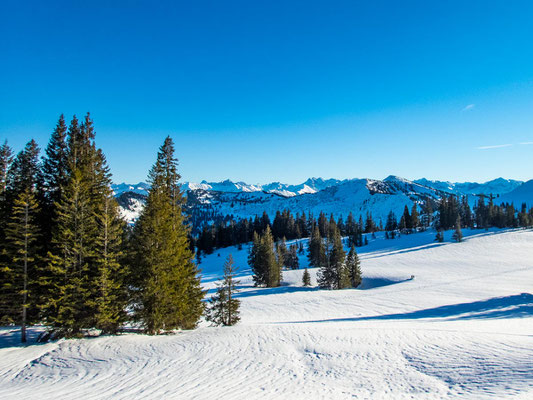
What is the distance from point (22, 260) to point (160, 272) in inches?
406

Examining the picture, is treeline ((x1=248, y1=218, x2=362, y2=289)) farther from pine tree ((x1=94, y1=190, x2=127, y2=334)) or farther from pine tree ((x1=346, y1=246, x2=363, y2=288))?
pine tree ((x1=94, y1=190, x2=127, y2=334))

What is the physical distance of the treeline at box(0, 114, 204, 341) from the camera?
1844 cm

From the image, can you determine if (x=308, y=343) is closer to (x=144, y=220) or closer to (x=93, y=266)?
(x=144, y=220)

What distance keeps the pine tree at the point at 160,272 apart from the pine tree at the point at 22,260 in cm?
718

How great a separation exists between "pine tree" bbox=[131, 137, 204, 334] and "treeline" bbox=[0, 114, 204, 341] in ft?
0.21

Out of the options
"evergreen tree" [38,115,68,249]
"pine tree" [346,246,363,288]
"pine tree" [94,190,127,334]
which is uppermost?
"evergreen tree" [38,115,68,249]

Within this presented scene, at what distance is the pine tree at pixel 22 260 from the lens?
19.1 m

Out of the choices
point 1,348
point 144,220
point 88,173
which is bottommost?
point 1,348

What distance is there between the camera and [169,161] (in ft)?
79.2

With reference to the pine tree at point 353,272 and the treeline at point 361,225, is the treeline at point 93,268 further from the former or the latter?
the treeline at point 361,225

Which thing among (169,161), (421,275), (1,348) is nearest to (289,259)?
(421,275)

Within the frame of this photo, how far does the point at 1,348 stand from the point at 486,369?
88.5 ft

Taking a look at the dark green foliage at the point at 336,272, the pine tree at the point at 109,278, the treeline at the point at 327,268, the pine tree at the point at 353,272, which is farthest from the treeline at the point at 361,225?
the pine tree at the point at 109,278

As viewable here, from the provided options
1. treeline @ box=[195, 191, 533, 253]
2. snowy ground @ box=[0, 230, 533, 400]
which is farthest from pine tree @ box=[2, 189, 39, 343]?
treeline @ box=[195, 191, 533, 253]
